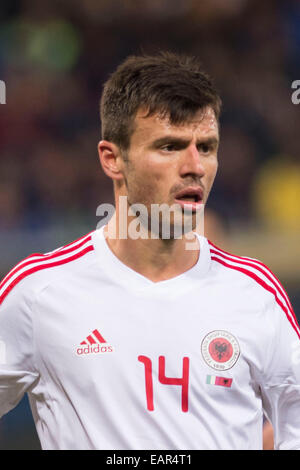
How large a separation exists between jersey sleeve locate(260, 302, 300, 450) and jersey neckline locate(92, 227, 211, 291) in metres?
0.31

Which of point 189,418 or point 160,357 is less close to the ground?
point 160,357

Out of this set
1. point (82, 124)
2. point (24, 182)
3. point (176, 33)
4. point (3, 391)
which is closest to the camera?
point (3, 391)

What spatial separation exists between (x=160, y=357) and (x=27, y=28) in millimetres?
7693

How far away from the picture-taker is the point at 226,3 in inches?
405

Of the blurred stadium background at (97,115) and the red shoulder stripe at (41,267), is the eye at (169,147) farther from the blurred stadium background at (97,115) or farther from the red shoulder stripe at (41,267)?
the blurred stadium background at (97,115)

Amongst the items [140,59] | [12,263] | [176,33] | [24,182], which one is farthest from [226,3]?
[140,59]

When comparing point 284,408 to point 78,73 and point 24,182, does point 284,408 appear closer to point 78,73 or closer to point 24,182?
point 24,182

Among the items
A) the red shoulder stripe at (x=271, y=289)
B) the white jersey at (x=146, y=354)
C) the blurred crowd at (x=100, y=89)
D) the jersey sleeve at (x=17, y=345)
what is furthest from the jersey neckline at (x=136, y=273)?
the blurred crowd at (x=100, y=89)

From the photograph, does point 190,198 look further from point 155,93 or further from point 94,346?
point 94,346

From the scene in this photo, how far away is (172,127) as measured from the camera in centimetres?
275

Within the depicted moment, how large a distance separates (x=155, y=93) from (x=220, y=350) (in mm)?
929

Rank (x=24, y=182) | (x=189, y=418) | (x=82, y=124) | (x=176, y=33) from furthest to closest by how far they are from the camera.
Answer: (x=176, y=33), (x=82, y=124), (x=24, y=182), (x=189, y=418)

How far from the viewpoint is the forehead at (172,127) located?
275 centimetres

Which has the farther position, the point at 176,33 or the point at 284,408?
the point at 176,33
